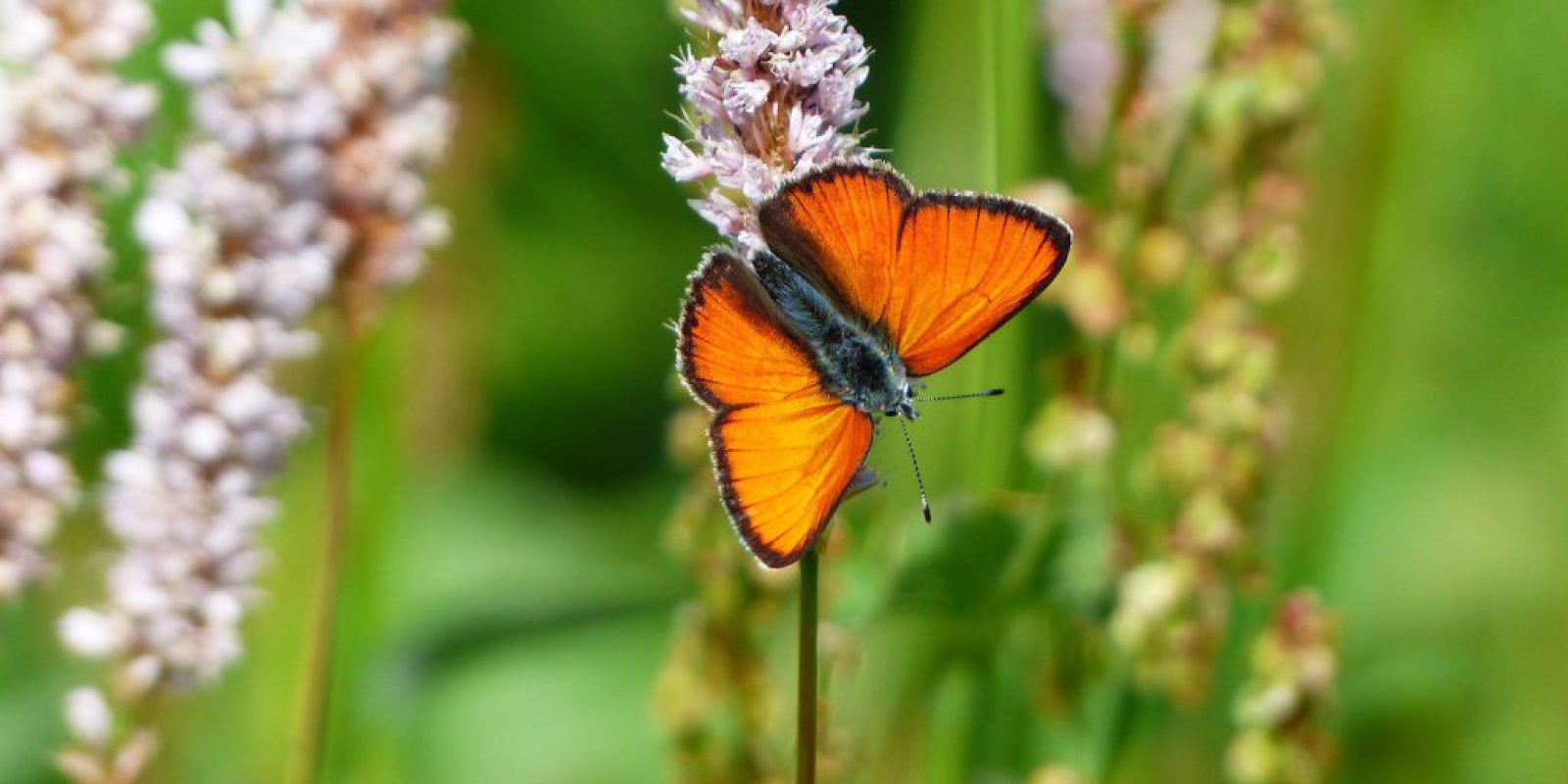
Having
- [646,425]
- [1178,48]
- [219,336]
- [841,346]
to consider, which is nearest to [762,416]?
[841,346]

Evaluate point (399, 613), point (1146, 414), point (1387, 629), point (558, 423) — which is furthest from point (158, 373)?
point (558, 423)

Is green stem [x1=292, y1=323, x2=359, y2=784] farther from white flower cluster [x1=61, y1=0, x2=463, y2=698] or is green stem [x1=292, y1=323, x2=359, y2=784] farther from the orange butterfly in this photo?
the orange butterfly

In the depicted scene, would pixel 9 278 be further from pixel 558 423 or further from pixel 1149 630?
pixel 558 423

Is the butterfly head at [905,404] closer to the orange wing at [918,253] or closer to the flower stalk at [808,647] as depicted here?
the orange wing at [918,253]

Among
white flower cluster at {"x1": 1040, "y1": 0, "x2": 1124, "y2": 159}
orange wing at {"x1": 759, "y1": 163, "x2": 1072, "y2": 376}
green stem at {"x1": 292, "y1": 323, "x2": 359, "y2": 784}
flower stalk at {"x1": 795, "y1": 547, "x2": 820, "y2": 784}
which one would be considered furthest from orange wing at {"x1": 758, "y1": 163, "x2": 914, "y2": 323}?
white flower cluster at {"x1": 1040, "y1": 0, "x2": 1124, "y2": 159}

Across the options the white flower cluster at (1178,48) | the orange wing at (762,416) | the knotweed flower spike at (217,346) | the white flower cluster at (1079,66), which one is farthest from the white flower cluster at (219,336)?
the white flower cluster at (1079,66)

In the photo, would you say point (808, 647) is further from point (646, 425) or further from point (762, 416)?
point (646, 425)
